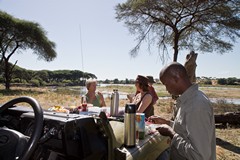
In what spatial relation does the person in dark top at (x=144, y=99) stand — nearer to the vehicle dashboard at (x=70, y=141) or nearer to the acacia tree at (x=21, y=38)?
the vehicle dashboard at (x=70, y=141)

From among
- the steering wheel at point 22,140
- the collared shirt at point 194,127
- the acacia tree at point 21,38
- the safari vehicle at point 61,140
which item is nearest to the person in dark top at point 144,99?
the collared shirt at point 194,127

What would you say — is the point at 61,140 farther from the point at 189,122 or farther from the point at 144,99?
the point at 144,99

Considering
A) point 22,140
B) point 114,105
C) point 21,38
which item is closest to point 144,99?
point 114,105

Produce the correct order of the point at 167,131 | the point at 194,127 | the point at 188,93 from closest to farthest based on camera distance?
the point at 194,127, the point at 188,93, the point at 167,131

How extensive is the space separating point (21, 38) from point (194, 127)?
24689 mm

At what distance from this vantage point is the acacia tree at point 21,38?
21.9 m

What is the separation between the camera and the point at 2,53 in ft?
75.2

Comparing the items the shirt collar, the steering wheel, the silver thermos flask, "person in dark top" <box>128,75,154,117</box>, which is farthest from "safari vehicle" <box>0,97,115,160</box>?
"person in dark top" <box>128,75,154,117</box>

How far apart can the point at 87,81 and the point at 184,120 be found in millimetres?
3488

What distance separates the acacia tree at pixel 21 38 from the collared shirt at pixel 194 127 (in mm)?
23713

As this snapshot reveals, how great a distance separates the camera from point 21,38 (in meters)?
23.0

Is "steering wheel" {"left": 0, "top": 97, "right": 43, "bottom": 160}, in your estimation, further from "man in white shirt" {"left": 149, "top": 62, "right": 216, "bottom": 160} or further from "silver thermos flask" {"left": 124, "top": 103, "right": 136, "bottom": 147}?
"man in white shirt" {"left": 149, "top": 62, "right": 216, "bottom": 160}

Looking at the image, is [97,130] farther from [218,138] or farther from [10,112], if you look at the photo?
[218,138]

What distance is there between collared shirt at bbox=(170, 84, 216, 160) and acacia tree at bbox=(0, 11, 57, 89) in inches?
934
